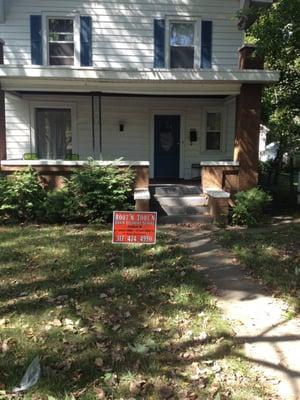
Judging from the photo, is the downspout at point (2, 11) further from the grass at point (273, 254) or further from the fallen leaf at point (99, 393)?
the fallen leaf at point (99, 393)

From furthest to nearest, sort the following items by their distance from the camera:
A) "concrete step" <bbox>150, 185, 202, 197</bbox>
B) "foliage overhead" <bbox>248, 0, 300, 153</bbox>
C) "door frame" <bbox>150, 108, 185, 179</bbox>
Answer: "door frame" <bbox>150, 108, 185, 179</bbox> → "concrete step" <bbox>150, 185, 202, 197</bbox> → "foliage overhead" <bbox>248, 0, 300, 153</bbox>

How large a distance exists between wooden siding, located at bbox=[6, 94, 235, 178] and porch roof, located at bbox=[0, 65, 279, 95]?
2.50 metres

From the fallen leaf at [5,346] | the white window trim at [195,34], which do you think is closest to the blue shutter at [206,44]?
the white window trim at [195,34]

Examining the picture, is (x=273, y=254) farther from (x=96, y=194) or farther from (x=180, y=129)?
(x=180, y=129)

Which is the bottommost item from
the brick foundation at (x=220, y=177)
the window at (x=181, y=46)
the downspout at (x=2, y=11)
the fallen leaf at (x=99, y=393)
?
the fallen leaf at (x=99, y=393)

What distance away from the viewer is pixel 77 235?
7945 mm

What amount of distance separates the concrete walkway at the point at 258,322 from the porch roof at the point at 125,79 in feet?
14.8

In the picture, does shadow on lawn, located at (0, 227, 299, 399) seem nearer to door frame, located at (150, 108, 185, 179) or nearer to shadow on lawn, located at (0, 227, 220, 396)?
shadow on lawn, located at (0, 227, 220, 396)

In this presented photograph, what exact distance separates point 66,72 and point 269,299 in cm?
677

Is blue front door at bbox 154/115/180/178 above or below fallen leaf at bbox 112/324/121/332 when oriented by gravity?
above

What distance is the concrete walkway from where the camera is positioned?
3.65m

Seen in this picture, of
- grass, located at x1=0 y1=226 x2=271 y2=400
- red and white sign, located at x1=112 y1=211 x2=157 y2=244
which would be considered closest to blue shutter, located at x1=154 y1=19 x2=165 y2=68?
grass, located at x1=0 y1=226 x2=271 y2=400

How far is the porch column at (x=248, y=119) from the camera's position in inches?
396

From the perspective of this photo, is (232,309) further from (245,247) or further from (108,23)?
(108,23)
